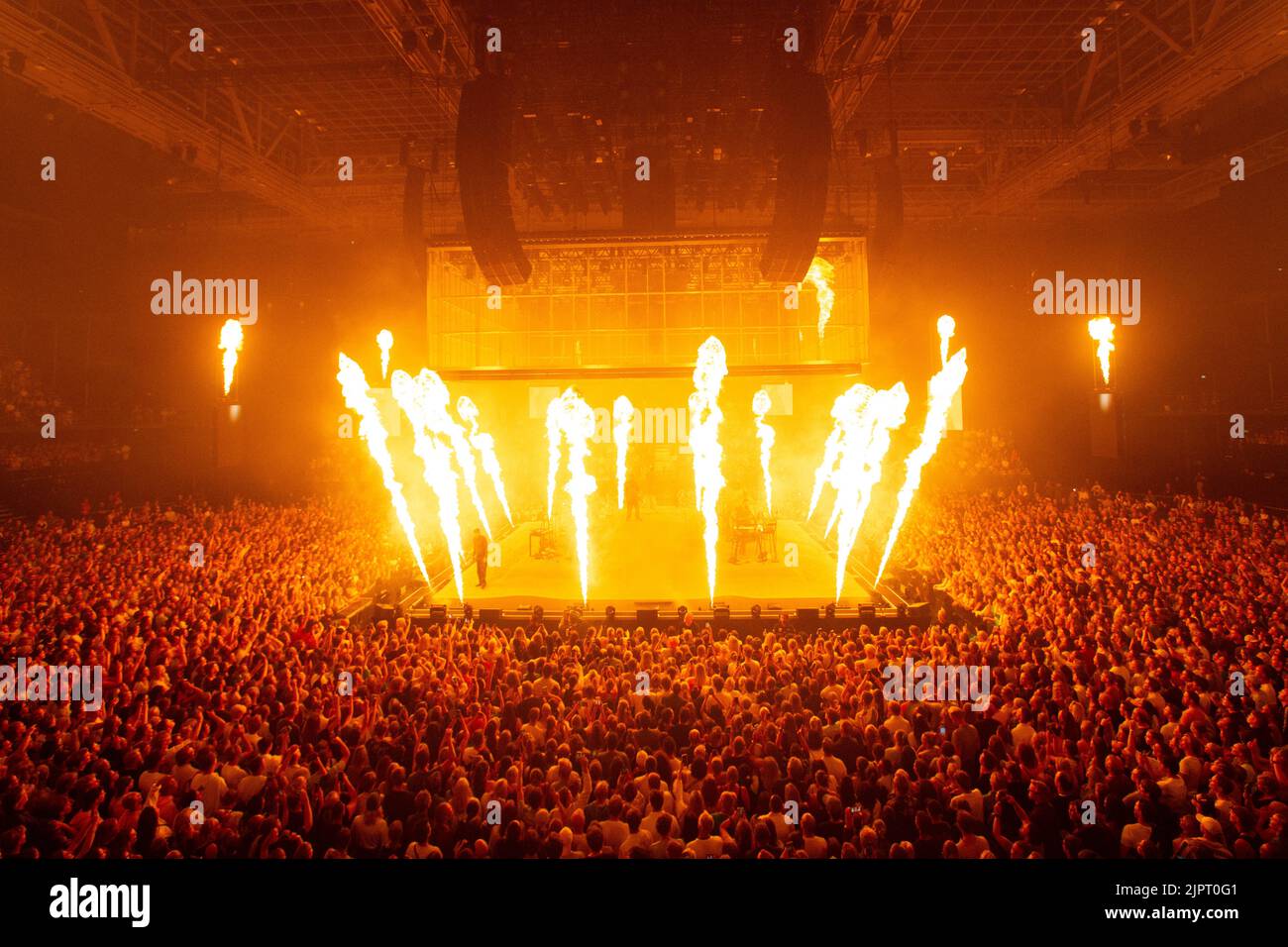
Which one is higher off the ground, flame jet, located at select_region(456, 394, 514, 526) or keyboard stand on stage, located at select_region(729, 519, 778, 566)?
flame jet, located at select_region(456, 394, 514, 526)

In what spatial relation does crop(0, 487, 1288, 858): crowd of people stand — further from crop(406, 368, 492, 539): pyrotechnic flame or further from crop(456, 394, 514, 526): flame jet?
crop(456, 394, 514, 526): flame jet

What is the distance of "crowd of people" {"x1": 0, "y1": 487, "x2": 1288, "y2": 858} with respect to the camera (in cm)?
461

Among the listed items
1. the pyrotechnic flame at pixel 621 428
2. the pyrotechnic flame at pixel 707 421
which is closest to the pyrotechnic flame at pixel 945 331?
the pyrotechnic flame at pixel 707 421

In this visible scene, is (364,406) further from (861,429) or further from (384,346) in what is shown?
(861,429)

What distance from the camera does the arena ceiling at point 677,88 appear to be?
11.2m

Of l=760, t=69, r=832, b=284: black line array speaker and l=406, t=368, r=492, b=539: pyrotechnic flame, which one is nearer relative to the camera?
l=760, t=69, r=832, b=284: black line array speaker

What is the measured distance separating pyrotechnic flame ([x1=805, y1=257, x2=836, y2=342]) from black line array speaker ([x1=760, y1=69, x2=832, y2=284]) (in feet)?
37.3

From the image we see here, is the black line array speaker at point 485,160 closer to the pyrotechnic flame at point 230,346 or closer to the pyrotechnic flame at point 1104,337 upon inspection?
the pyrotechnic flame at point 230,346

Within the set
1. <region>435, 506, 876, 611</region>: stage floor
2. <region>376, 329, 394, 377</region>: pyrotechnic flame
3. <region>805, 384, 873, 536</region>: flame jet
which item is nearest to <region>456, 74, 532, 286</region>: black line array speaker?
<region>435, 506, 876, 611</region>: stage floor

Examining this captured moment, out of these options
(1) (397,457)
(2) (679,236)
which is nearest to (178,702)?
(2) (679,236)

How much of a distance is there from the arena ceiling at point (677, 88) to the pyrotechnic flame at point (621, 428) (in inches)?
292

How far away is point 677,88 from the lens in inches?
515

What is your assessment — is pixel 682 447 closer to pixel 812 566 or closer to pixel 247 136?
pixel 812 566

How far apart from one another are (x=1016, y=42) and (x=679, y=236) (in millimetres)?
8266
